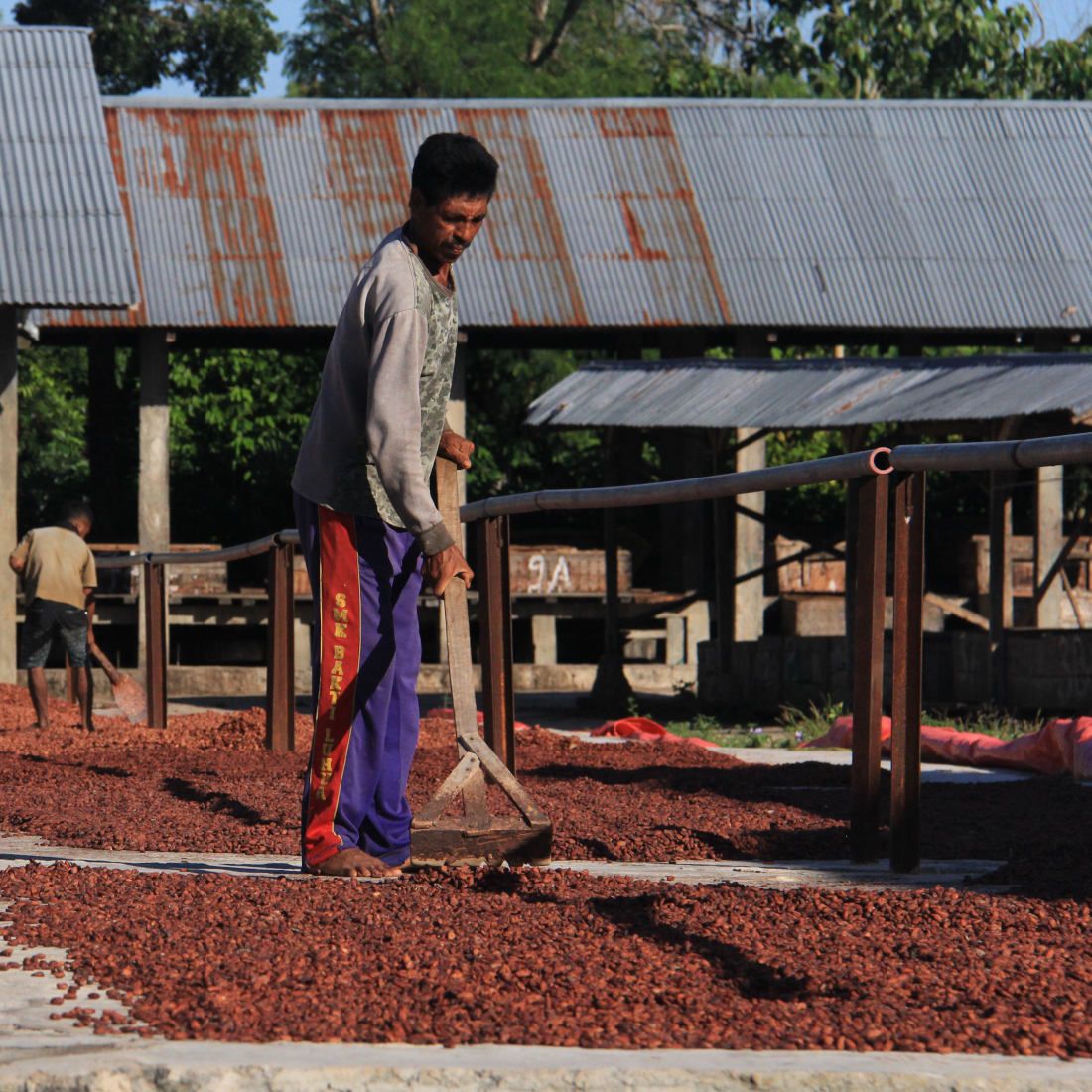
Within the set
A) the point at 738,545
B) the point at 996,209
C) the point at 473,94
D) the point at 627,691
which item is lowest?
the point at 627,691

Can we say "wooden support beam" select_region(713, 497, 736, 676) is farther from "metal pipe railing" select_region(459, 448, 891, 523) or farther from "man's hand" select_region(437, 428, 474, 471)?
"man's hand" select_region(437, 428, 474, 471)

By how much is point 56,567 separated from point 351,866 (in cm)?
880

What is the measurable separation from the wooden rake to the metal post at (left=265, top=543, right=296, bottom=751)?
3.71 m

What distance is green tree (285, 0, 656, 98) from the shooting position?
102 feet

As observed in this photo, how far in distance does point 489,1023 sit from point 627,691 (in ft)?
42.0

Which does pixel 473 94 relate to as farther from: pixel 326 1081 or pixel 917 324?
pixel 326 1081

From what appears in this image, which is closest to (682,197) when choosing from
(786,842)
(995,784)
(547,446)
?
(547,446)

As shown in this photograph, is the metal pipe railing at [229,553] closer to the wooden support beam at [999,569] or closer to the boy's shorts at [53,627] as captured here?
the boy's shorts at [53,627]

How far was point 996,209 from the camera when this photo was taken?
19391 mm

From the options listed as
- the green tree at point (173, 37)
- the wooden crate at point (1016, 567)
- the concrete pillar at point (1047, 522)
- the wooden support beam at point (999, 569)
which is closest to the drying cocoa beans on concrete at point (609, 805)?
the wooden support beam at point (999, 569)

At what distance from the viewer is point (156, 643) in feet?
35.9

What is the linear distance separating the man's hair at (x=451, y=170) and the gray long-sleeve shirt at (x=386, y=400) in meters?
0.15

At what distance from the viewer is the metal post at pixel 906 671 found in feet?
15.6

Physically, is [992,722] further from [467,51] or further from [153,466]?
[467,51]
